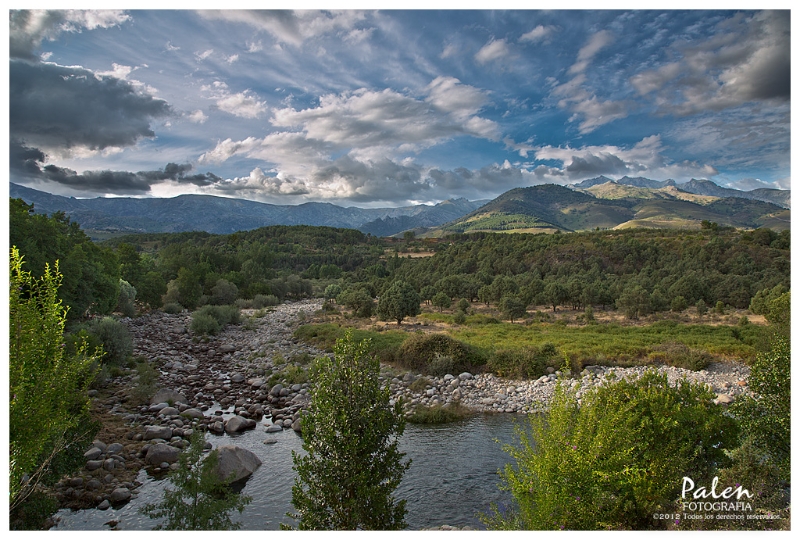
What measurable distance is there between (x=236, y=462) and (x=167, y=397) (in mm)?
10115

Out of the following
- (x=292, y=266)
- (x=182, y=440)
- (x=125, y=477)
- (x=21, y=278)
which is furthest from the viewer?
(x=292, y=266)

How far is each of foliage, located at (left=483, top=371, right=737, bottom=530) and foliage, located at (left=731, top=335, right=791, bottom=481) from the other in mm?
1546

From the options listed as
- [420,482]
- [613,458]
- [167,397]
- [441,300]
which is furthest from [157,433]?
[441,300]

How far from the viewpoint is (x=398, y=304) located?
49.9 m

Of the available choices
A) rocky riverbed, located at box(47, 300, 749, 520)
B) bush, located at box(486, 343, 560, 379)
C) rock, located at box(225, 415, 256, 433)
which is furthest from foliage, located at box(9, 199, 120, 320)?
bush, located at box(486, 343, 560, 379)

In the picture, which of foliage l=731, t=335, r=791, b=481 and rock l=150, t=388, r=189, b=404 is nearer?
foliage l=731, t=335, r=791, b=481

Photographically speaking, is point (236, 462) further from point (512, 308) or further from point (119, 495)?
point (512, 308)

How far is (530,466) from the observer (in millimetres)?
10547

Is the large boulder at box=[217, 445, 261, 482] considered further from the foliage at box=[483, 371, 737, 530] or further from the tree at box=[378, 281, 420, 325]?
the tree at box=[378, 281, 420, 325]

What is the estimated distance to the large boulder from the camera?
16516 mm

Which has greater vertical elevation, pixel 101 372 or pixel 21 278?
pixel 21 278
